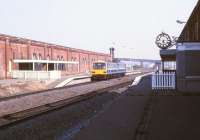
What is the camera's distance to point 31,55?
63.4m

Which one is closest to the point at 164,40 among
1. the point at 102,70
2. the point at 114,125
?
the point at 102,70

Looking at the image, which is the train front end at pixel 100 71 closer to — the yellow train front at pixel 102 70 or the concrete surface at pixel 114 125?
the yellow train front at pixel 102 70

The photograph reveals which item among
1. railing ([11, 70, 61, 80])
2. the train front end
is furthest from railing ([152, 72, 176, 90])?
the train front end

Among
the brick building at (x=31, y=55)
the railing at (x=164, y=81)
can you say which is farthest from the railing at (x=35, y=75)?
the railing at (x=164, y=81)

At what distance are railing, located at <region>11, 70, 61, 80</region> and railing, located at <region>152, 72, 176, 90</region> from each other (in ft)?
71.1

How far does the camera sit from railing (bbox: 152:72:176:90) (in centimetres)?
3012

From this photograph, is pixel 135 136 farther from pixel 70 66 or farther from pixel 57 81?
pixel 70 66

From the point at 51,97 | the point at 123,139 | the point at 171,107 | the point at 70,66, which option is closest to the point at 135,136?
the point at 123,139

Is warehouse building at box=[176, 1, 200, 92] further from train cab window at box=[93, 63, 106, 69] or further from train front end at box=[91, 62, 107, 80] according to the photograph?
train cab window at box=[93, 63, 106, 69]

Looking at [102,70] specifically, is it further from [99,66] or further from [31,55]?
[31,55]

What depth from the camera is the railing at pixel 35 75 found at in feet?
164

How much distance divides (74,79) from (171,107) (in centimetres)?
3433

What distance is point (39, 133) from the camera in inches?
487

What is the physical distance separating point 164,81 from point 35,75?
77.4ft
